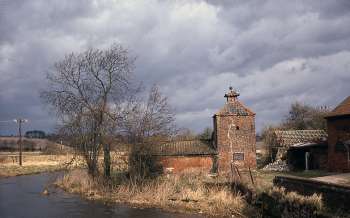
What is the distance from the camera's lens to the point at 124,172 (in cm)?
3195

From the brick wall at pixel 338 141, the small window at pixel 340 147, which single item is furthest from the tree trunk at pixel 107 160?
the small window at pixel 340 147

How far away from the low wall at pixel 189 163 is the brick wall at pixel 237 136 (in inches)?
72.3

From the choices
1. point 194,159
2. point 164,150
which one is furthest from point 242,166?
point 164,150

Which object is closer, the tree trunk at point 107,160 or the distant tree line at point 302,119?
the tree trunk at point 107,160

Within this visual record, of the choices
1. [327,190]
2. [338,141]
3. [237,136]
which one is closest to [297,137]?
[237,136]

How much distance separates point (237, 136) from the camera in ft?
132

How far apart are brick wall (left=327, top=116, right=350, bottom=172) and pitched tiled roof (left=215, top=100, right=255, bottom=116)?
24.6 ft

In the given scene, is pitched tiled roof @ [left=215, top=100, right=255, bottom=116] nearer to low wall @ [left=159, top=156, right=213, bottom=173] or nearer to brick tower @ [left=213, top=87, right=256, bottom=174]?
brick tower @ [left=213, top=87, right=256, bottom=174]

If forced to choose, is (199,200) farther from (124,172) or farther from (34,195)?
(34,195)

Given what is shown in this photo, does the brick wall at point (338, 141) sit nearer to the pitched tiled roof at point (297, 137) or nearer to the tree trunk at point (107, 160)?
the pitched tiled roof at point (297, 137)

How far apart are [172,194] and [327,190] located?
10.5 m

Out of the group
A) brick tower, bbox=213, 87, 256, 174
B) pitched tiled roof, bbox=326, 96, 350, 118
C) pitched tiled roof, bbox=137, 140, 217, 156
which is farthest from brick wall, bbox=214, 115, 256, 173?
pitched tiled roof, bbox=326, 96, 350, 118

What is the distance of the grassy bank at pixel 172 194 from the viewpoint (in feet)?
76.3

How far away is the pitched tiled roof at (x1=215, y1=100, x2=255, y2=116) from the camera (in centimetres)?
4059
